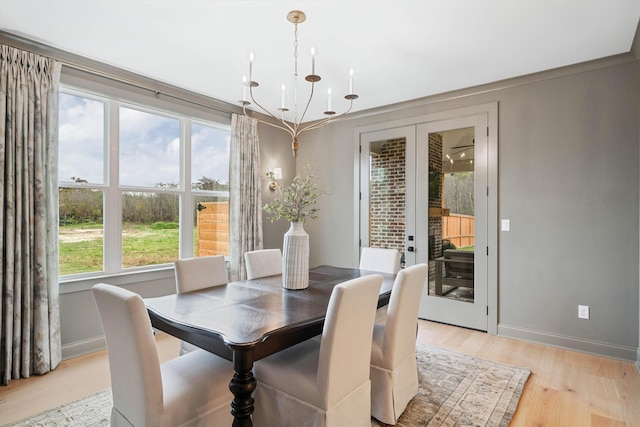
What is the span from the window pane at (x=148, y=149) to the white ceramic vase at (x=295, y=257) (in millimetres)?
2039

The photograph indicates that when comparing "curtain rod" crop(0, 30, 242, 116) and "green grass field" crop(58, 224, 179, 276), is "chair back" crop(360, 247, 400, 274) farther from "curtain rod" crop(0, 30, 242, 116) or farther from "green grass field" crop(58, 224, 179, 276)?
"curtain rod" crop(0, 30, 242, 116)

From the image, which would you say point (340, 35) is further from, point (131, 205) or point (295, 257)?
point (131, 205)

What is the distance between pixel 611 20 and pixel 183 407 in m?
3.55

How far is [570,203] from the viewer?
10.3 ft

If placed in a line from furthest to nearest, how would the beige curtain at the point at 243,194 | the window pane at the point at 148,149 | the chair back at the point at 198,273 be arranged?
the beige curtain at the point at 243,194 < the window pane at the point at 148,149 < the chair back at the point at 198,273

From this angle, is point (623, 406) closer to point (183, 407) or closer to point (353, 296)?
point (353, 296)

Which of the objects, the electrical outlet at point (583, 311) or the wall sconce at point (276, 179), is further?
the wall sconce at point (276, 179)

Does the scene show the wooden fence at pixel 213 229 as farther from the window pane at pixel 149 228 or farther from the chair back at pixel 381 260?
the chair back at pixel 381 260

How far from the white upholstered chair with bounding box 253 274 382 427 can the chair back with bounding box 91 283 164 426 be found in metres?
0.54

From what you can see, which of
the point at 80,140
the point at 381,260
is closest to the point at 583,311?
the point at 381,260

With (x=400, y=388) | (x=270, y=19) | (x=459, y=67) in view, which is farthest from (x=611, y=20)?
(x=400, y=388)

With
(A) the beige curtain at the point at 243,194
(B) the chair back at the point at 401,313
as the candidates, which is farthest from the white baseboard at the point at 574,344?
(A) the beige curtain at the point at 243,194

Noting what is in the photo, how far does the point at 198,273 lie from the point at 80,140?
1.79m

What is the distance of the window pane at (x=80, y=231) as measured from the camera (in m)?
3.00
